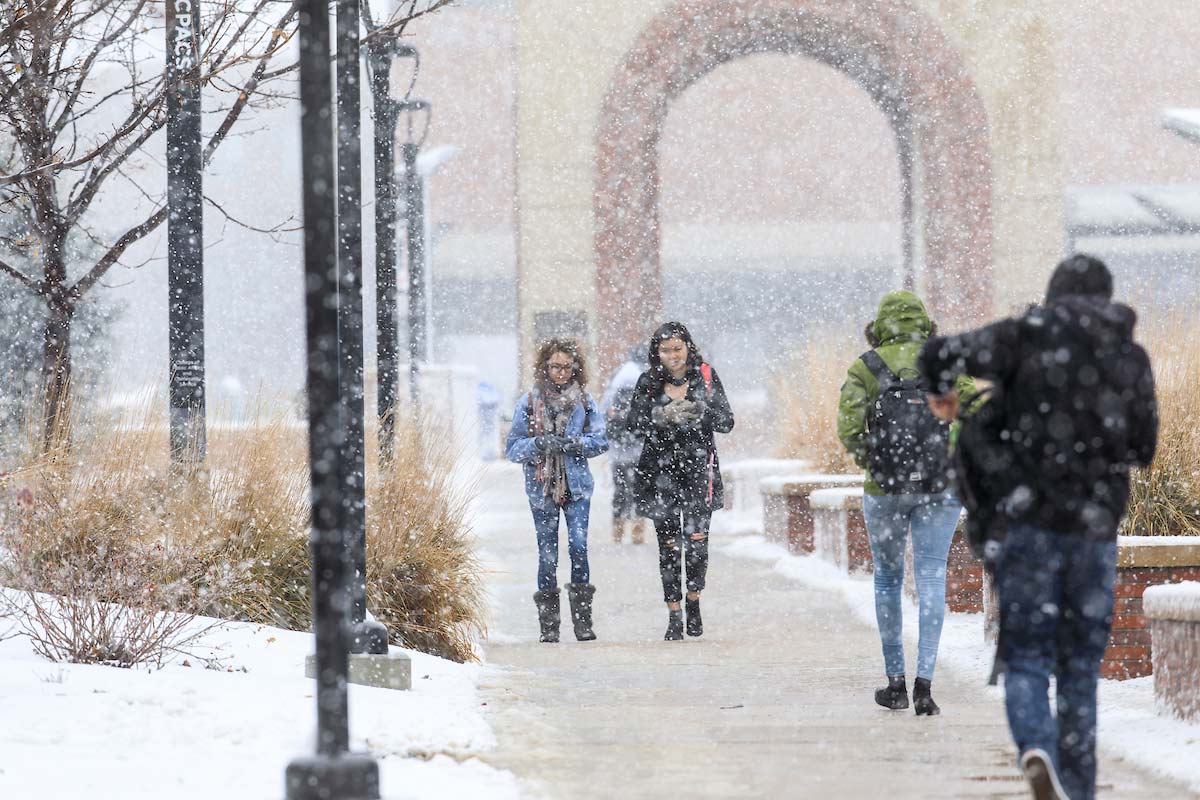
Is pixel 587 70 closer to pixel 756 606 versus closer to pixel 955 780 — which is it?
pixel 756 606

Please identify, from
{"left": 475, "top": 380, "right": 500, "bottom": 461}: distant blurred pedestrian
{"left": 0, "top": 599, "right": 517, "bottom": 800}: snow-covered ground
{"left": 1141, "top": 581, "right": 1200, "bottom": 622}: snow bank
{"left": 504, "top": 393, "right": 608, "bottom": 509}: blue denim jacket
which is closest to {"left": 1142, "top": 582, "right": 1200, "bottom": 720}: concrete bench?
{"left": 1141, "top": 581, "right": 1200, "bottom": 622}: snow bank

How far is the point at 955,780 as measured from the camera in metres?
5.04

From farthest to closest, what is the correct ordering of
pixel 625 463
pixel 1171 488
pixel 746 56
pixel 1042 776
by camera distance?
pixel 746 56
pixel 625 463
pixel 1171 488
pixel 1042 776

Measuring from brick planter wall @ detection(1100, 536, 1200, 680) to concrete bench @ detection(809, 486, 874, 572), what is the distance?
4.12 metres

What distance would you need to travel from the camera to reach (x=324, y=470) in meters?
4.13

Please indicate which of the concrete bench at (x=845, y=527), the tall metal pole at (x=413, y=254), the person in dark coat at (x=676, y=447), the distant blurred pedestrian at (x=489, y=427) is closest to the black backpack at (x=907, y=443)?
the person in dark coat at (x=676, y=447)

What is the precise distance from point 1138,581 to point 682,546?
2.82 metres

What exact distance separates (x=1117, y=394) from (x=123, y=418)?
603 cm

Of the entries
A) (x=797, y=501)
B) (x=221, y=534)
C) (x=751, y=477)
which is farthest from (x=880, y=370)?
(x=751, y=477)

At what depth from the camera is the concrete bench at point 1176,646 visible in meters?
5.52

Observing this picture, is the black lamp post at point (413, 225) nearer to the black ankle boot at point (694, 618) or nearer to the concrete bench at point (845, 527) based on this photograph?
the concrete bench at point (845, 527)

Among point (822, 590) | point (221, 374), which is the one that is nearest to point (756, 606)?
point (822, 590)

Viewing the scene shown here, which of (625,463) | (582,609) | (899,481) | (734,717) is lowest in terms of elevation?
(734,717)

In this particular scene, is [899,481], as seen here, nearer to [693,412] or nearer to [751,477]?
[693,412]
